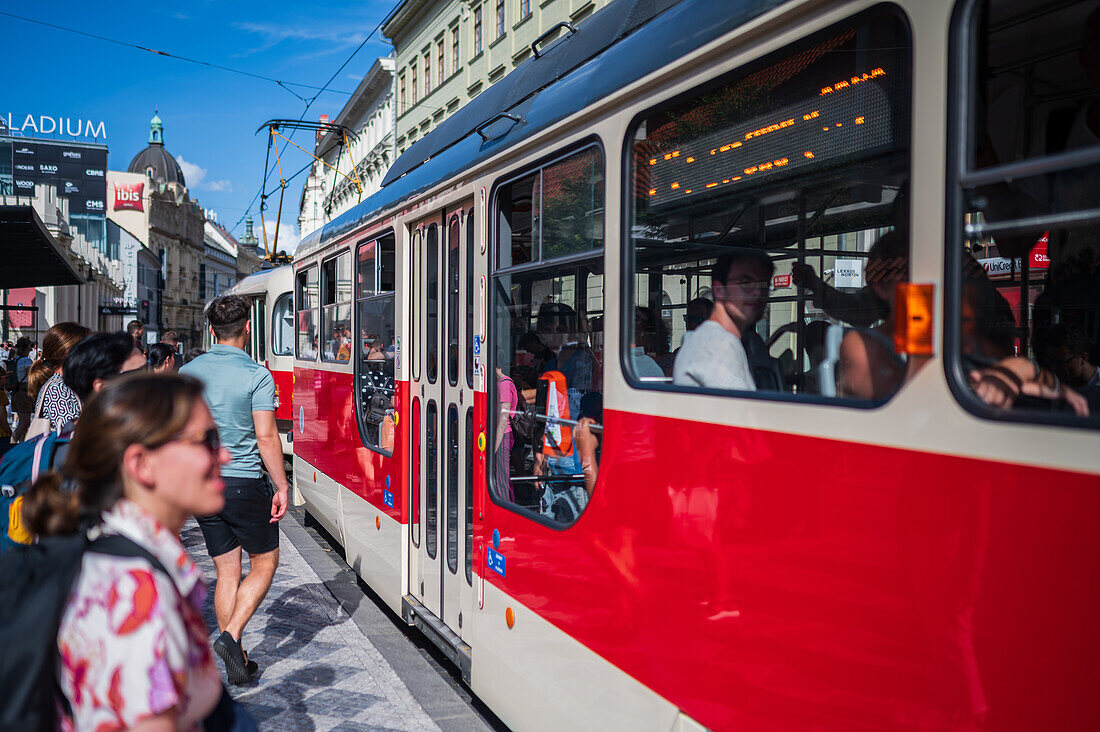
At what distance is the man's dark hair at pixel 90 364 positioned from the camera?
3760mm

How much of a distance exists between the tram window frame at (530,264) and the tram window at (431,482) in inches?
39.6

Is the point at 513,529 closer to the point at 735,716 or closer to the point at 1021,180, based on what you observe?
the point at 735,716

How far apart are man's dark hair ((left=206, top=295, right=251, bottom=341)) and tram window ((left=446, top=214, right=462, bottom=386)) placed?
1.04 meters

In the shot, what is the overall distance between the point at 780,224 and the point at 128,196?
101m

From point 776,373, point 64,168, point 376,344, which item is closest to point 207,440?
point 776,373

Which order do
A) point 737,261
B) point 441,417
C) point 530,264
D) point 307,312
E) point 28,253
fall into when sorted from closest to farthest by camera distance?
1. point 737,261
2. point 530,264
3. point 441,417
4. point 307,312
5. point 28,253

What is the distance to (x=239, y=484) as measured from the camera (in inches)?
191

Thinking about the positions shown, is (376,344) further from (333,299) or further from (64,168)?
(64,168)

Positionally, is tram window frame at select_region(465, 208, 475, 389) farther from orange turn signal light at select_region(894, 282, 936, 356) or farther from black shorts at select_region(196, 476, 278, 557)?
orange turn signal light at select_region(894, 282, 936, 356)

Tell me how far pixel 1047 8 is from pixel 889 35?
38 centimetres

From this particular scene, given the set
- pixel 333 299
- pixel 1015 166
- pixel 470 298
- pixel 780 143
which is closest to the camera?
pixel 1015 166

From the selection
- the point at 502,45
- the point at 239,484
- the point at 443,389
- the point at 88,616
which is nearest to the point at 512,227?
the point at 443,389

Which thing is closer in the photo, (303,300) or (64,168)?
(303,300)

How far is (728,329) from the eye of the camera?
2961 mm
